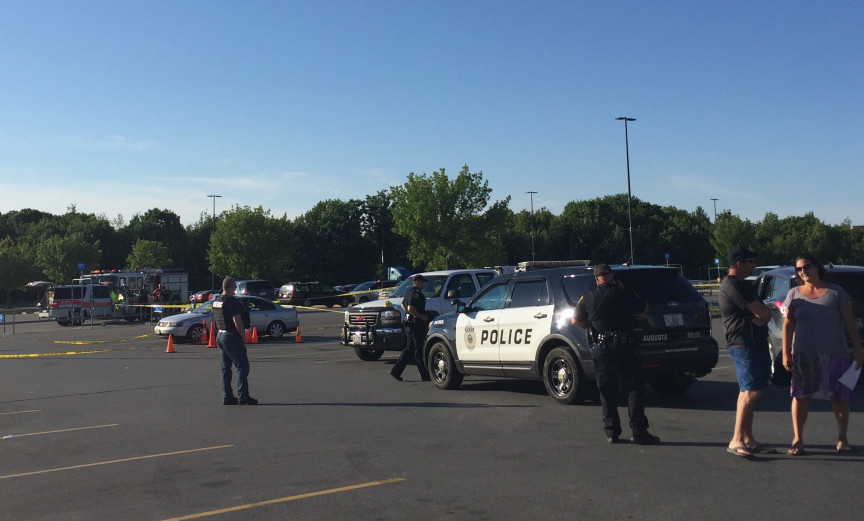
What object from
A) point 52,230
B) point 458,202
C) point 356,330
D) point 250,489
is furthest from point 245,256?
point 250,489

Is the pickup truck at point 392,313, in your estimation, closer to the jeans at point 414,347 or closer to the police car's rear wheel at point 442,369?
the jeans at point 414,347

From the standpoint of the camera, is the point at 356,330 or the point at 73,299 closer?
the point at 356,330

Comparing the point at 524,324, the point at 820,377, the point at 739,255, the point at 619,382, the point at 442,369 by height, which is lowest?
the point at 442,369

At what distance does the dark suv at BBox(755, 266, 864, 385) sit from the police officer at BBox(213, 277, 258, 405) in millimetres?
7004

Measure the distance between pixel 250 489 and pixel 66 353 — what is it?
18097 mm

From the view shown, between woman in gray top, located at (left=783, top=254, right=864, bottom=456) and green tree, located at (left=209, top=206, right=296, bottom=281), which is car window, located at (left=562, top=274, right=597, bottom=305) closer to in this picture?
woman in gray top, located at (left=783, top=254, right=864, bottom=456)

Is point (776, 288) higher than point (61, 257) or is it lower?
lower

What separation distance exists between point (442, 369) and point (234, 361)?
10.8 ft

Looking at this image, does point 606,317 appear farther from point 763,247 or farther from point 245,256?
point 763,247

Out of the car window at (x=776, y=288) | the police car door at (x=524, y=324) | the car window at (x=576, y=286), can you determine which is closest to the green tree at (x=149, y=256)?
the police car door at (x=524, y=324)

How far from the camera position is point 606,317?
28.0 feet

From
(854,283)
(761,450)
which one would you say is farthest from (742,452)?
(854,283)

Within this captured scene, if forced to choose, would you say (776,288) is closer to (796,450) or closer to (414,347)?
(414,347)

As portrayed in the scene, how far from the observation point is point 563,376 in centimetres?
1120
